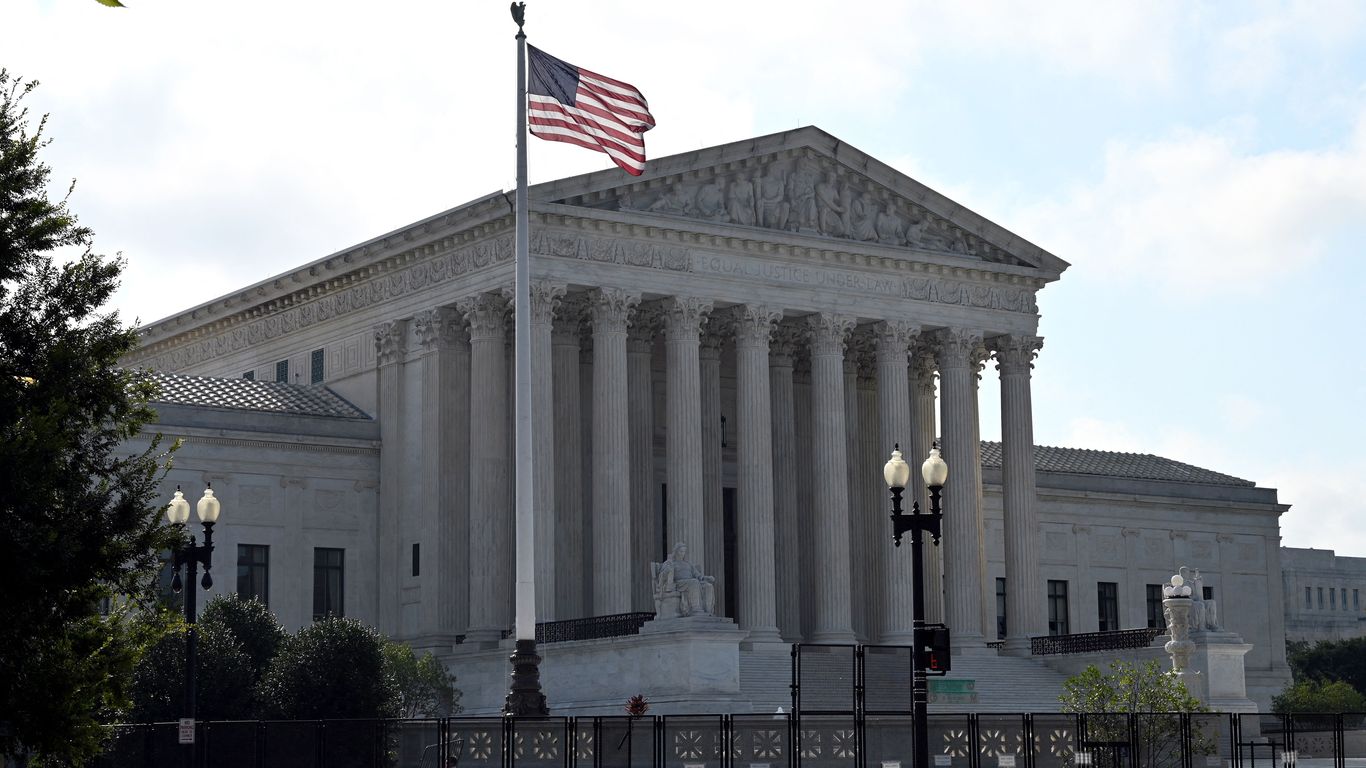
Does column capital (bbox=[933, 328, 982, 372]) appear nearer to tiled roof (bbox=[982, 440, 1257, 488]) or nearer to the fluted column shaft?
the fluted column shaft

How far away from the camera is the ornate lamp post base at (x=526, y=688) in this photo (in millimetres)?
39906

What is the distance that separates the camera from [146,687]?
1864 inches

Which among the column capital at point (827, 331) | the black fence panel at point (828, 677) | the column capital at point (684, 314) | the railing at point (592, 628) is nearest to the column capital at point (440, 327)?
the column capital at point (684, 314)

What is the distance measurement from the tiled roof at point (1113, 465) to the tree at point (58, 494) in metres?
62.7

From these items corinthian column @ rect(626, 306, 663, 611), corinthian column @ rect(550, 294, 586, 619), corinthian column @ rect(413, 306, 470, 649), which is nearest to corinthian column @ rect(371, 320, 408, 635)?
corinthian column @ rect(413, 306, 470, 649)

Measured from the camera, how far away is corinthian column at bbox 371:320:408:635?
67062 millimetres

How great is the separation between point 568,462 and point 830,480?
8129 mm

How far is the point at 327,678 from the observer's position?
49.3m

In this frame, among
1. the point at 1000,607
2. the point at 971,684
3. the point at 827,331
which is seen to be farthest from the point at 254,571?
the point at 1000,607

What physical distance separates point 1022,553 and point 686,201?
16741 mm

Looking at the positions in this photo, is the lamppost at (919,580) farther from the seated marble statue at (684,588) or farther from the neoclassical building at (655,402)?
the neoclassical building at (655,402)

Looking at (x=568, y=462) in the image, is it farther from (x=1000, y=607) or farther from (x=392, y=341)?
(x=1000, y=607)

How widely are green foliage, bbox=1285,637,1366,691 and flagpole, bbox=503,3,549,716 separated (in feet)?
206

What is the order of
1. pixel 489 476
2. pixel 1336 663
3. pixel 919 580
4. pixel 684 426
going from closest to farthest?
pixel 919 580 → pixel 489 476 → pixel 684 426 → pixel 1336 663
